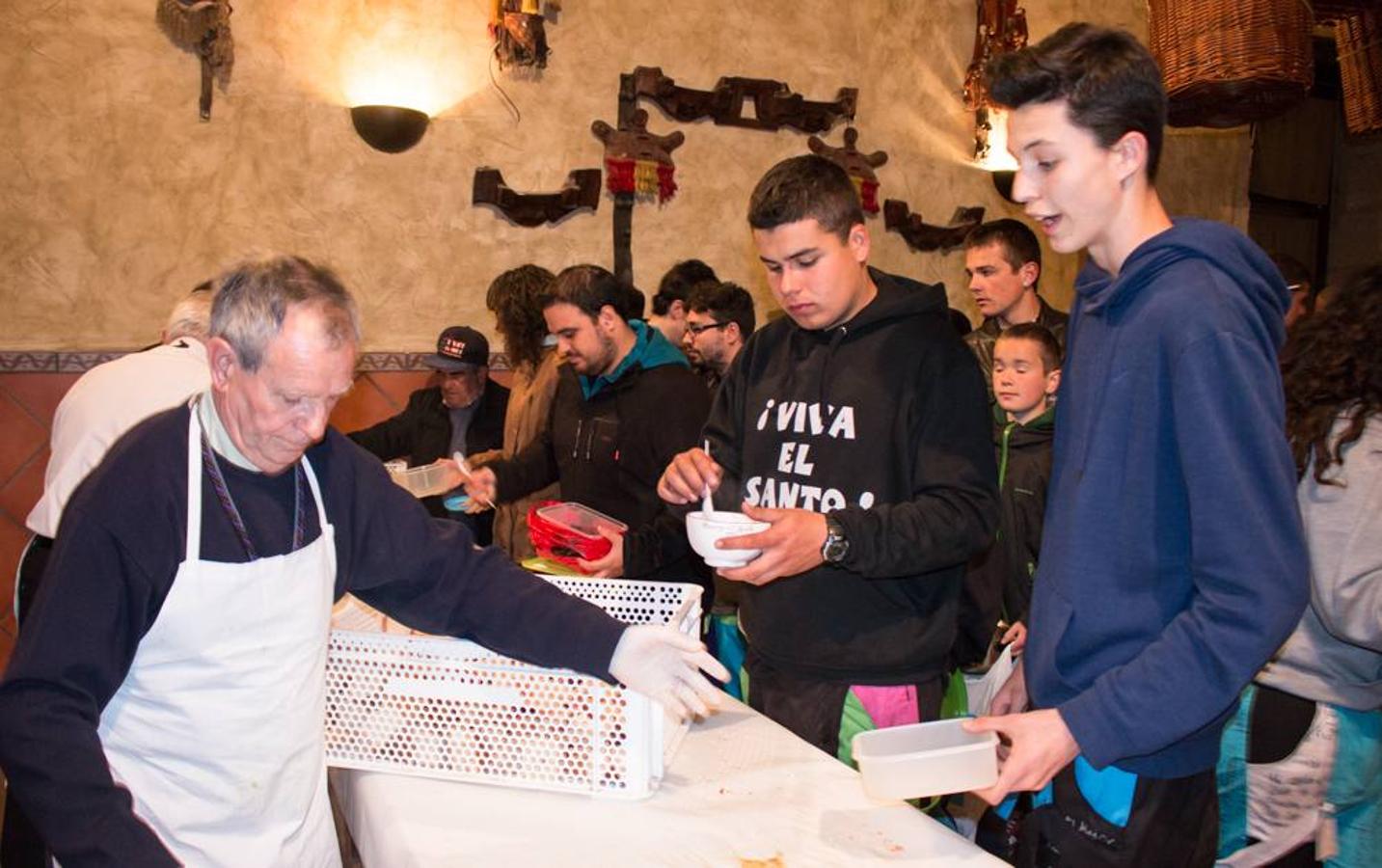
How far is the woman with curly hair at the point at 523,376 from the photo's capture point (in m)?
3.87

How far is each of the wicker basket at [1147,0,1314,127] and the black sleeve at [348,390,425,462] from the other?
3107 millimetres

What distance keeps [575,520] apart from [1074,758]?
4.91 ft

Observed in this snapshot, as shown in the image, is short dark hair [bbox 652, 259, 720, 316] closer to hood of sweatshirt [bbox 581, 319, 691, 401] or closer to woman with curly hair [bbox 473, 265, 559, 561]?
woman with curly hair [bbox 473, 265, 559, 561]

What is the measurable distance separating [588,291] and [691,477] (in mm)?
1279

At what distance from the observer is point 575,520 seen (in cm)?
265

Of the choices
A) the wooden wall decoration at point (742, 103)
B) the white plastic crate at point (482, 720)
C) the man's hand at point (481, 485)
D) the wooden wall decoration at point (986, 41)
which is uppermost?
the wooden wall decoration at point (986, 41)

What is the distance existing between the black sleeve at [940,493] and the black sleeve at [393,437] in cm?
276

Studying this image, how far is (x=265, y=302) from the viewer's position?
138cm

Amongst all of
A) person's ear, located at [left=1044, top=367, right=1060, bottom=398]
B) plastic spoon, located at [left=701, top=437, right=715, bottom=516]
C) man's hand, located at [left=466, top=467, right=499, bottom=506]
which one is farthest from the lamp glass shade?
plastic spoon, located at [left=701, top=437, right=715, bottom=516]

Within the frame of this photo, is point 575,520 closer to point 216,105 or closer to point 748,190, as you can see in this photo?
point 216,105

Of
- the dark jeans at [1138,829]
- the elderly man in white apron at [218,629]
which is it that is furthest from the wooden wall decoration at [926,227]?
the dark jeans at [1138,829]

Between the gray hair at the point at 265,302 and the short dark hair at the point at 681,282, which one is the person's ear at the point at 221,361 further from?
the short dark hair at the point at 681,282

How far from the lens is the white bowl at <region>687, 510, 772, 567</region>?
1760 millimetres

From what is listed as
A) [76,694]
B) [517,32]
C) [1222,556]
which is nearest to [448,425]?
[517,32]
